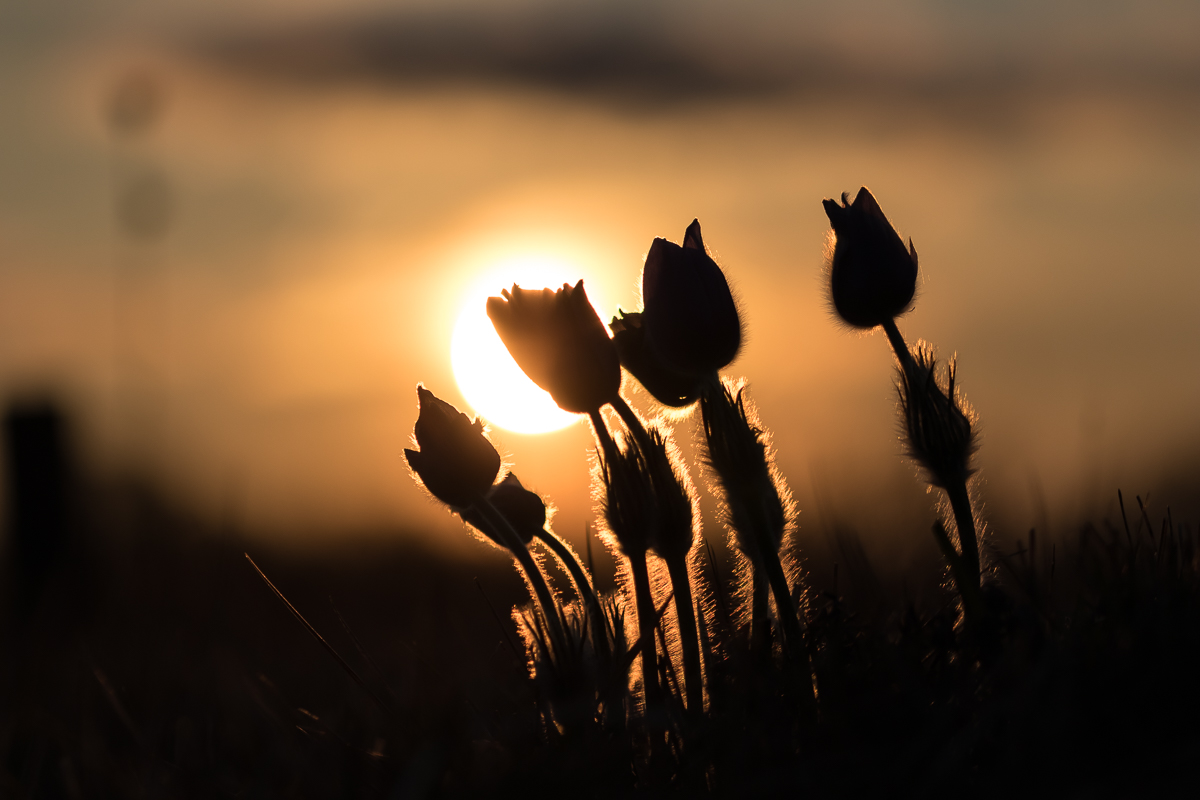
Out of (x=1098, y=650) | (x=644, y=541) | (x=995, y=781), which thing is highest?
(x=644, y=541)

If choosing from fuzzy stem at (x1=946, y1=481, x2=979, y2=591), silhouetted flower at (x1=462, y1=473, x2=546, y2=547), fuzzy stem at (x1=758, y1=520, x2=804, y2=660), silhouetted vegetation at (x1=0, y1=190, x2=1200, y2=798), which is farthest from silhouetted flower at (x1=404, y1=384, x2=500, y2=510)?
fuzzy stem at (x1=946, y1=481, x2=979, y2=591)

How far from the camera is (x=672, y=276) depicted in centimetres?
231

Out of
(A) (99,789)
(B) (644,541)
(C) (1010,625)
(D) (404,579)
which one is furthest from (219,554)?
(D) (404,579)

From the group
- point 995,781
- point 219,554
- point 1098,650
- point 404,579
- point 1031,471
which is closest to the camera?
point 995,781

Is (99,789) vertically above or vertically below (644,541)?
below

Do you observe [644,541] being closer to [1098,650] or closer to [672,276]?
[672,276]

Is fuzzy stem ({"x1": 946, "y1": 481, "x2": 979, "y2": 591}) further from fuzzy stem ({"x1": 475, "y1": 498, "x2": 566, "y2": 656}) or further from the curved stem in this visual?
fuzzy stem ({"x1": 475, "y1": 498, "x2": 566, "y2": 656})

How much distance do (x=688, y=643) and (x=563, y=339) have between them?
2.46 ft

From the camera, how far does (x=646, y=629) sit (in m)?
2.13

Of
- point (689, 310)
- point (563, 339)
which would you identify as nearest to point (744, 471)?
point (689, 310)

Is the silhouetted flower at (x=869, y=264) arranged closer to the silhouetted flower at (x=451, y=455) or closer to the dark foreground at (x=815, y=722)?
the dark foreground at (x=815, y=722)

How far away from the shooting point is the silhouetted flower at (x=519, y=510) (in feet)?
8.46

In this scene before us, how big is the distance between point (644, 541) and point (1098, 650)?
968 millimetres

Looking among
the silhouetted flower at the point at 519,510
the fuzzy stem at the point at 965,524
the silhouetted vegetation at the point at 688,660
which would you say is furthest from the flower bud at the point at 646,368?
the fuzzy stem at the point at 965,524
